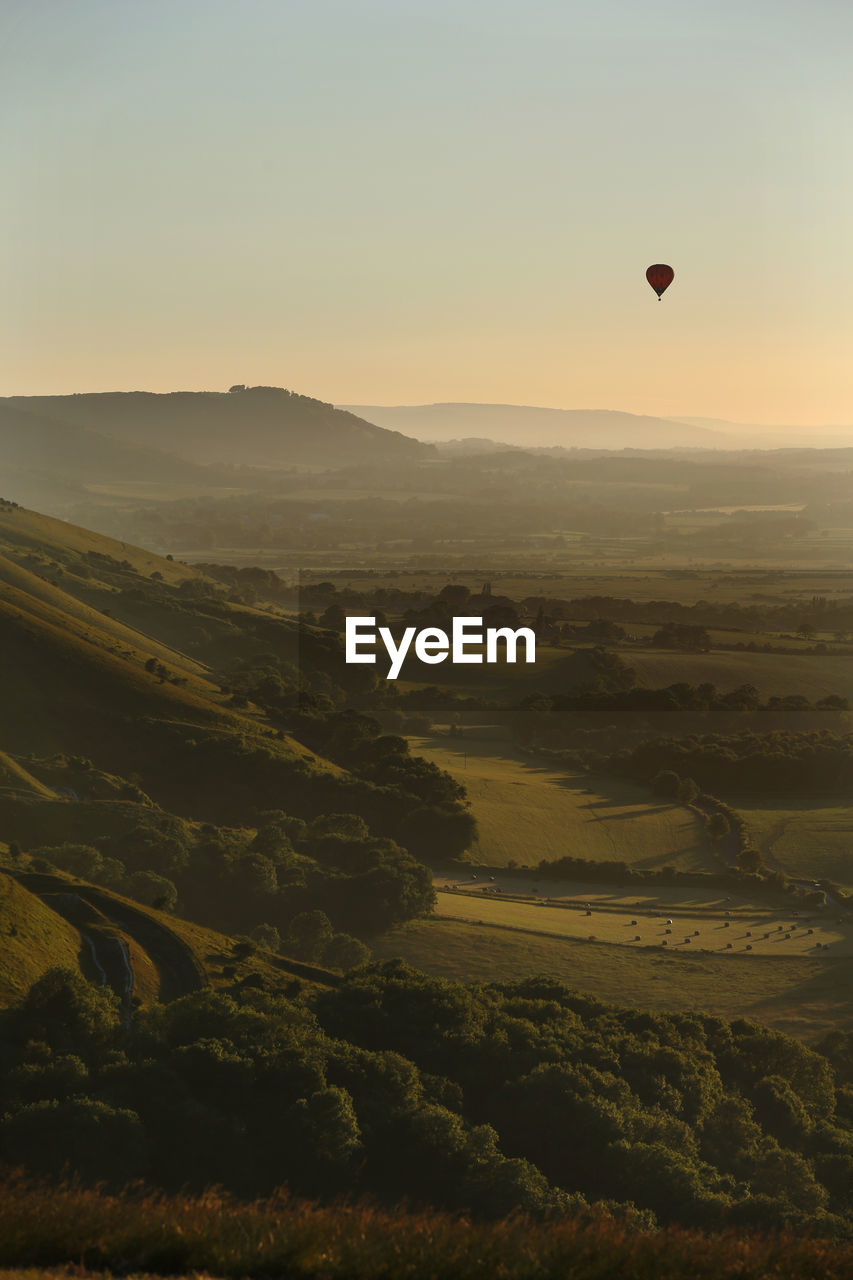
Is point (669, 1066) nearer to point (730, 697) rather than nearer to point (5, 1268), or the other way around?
point (5, 1268)

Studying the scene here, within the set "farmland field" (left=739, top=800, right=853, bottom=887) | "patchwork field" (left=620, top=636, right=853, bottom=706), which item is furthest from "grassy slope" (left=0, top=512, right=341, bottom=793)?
"patchwork field" (left=620, top=636, right=853, bottom=706)

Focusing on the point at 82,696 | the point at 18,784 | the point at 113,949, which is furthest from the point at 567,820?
the point at 113,949

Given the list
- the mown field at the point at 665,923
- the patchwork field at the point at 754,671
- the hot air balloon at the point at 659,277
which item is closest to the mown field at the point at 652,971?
the mown field at the point at 665,923

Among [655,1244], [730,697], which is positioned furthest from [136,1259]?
[730,697]

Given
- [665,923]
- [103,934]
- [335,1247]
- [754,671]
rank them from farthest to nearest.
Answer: [754,671], [665,923], [103,934], [335,1247]

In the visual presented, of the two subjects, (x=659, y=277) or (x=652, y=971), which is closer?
(x=652, y=971)

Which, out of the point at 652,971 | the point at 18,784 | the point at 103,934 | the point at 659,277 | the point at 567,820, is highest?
the point at 659,277

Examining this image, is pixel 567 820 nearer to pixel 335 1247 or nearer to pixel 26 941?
pixel 26 941
